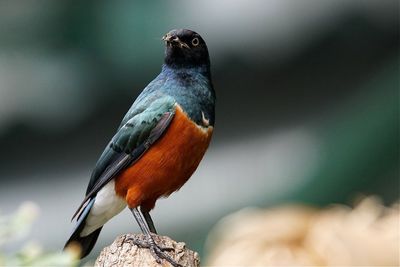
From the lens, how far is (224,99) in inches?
265

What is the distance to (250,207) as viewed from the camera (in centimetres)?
616

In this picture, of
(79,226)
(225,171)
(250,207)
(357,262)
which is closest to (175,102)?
(79,226)

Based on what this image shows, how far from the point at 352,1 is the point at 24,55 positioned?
227 centimetres

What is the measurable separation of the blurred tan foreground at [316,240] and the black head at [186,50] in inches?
54.1

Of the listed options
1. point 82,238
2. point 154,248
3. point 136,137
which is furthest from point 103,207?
point 154,248

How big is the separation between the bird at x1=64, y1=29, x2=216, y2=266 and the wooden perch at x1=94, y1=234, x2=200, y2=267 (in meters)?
0.25

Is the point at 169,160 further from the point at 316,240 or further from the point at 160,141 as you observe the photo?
the point at 316,240

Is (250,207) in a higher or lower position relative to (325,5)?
lower

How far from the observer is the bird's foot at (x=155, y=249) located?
295 cm

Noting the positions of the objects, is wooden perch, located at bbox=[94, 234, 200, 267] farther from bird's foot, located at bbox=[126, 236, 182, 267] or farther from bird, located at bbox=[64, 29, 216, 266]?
bird, located at bbox=[64, 29, 216, 266]

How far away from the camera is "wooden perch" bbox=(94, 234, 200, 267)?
291 cm

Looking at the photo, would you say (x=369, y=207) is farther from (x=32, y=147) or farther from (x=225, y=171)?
(x=32, y=147)

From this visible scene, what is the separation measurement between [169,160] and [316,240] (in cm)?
153

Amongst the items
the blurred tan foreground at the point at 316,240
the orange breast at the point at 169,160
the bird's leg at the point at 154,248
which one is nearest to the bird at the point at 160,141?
the orange breast at the point at 169,160
